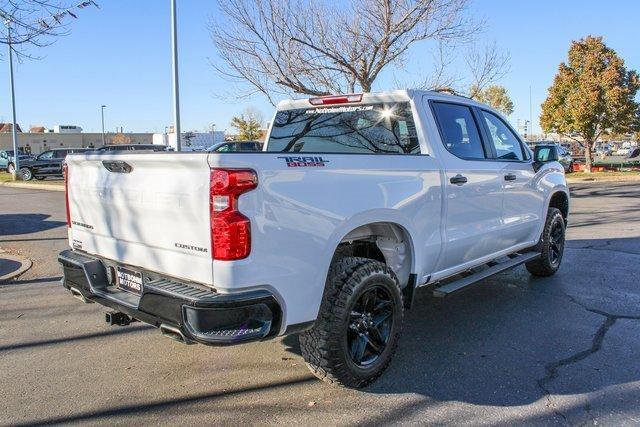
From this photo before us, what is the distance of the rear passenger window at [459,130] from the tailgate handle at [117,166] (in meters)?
2.52

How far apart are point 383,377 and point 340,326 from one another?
706 mm

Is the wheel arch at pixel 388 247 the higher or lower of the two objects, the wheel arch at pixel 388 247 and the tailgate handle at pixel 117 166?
the lower

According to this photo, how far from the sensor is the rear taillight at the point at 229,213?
2.95m

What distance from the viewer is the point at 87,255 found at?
406cm

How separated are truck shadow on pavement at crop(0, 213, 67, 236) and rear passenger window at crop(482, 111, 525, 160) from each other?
8.95 m

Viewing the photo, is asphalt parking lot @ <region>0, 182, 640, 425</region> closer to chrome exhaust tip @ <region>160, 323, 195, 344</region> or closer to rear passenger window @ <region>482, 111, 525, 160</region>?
chrome exhaust tip @ <region>160, 323, 195, 344</region>

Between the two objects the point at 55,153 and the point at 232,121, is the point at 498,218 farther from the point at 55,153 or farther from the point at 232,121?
the point at 232,121

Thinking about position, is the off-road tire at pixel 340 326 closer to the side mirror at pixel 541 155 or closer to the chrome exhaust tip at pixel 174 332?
the chrome exhaust tip at pixel 174 332

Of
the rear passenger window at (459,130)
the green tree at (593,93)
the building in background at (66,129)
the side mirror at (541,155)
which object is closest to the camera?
the rear passenger window at (459,130)

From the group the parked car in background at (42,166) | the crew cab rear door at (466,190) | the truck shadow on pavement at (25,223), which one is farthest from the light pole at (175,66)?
the parked car in background at (42,166)

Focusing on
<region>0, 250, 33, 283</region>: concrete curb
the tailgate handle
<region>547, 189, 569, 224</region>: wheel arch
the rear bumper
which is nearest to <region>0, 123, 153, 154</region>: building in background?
<region>0, 250, 33, 283</region>: concrete curb

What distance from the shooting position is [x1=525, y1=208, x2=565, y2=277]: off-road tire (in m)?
6.54

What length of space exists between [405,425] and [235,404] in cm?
108

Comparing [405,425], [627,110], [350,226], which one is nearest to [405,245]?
[350,226]
